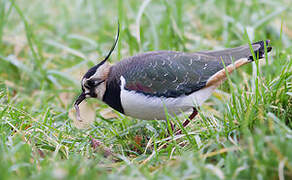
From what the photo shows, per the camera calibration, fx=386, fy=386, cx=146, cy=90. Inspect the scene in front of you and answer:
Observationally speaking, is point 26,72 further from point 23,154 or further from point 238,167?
point 238,167

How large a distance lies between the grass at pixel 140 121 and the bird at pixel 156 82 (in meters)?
0.22

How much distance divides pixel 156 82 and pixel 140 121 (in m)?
0.68

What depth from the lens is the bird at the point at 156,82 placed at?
355 centimetres

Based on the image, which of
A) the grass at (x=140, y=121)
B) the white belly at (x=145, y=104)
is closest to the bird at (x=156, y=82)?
the white belly at (x=145, y=104)

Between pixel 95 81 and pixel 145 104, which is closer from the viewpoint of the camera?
pixel 145 104

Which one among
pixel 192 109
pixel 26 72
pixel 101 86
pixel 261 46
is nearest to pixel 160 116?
pixel 192 109

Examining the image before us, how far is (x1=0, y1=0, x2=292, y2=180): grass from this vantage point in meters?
2.43

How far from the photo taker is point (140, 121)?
4141 mm

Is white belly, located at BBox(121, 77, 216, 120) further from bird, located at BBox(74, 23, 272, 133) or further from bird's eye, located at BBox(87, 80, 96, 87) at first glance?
bird's eye, located at BBox(87, 80, 96, 87)

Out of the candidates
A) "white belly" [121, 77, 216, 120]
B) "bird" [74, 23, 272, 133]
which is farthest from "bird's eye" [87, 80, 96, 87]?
"white belly" [121, 77, 216, 120]

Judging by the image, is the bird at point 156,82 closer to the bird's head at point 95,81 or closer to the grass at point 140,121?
the bird's head at point 95,81

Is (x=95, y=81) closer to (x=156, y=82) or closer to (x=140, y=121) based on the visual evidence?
(x=156, y=82)

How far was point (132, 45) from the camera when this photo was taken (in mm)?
5336

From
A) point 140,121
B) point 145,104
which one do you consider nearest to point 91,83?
point 145,104
